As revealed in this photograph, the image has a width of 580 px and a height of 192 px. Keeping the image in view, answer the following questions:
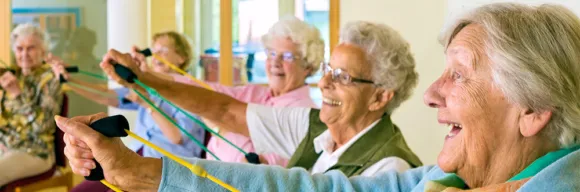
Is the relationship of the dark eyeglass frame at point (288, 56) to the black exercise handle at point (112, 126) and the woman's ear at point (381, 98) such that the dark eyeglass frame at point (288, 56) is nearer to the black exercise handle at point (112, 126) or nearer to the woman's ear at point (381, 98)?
the woman's ear at point (381, 98)

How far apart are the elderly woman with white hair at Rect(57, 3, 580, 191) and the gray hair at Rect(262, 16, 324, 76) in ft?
4.84

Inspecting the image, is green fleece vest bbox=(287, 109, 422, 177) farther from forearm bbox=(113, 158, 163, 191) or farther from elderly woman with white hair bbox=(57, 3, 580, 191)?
forearm bbox=(113, 158, 163, 191)

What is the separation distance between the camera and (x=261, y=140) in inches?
90.1

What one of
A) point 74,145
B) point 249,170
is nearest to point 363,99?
point 249,170

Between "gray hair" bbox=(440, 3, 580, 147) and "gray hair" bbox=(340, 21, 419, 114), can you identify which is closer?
"gray hair" bbox=(440, 3, 580, 147)

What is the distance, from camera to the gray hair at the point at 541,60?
1.10 metres

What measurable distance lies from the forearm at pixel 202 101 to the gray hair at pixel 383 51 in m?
0.47

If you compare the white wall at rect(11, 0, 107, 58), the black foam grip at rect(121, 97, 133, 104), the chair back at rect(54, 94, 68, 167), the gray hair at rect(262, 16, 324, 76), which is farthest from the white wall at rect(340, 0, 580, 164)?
the white wall at rect(11, 0, 107, 58)

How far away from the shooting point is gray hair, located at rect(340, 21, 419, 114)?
A: 6.53ft

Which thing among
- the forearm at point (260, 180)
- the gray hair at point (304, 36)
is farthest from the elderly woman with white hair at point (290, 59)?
the forearm at point (260, 180)

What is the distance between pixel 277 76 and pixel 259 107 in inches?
21.8

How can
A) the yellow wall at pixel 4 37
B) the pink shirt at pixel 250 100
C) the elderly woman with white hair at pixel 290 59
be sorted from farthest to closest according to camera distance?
the yellow wall at pixel 4 37, the elderly woman with white hair at pixel 290 59, the pink shirt at pixel 250 100

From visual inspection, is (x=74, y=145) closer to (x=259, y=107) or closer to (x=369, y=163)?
(x=369, y=163)

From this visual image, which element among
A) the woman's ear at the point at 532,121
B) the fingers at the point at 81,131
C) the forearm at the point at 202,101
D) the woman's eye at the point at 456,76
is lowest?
the forearm at the point at 202,101
